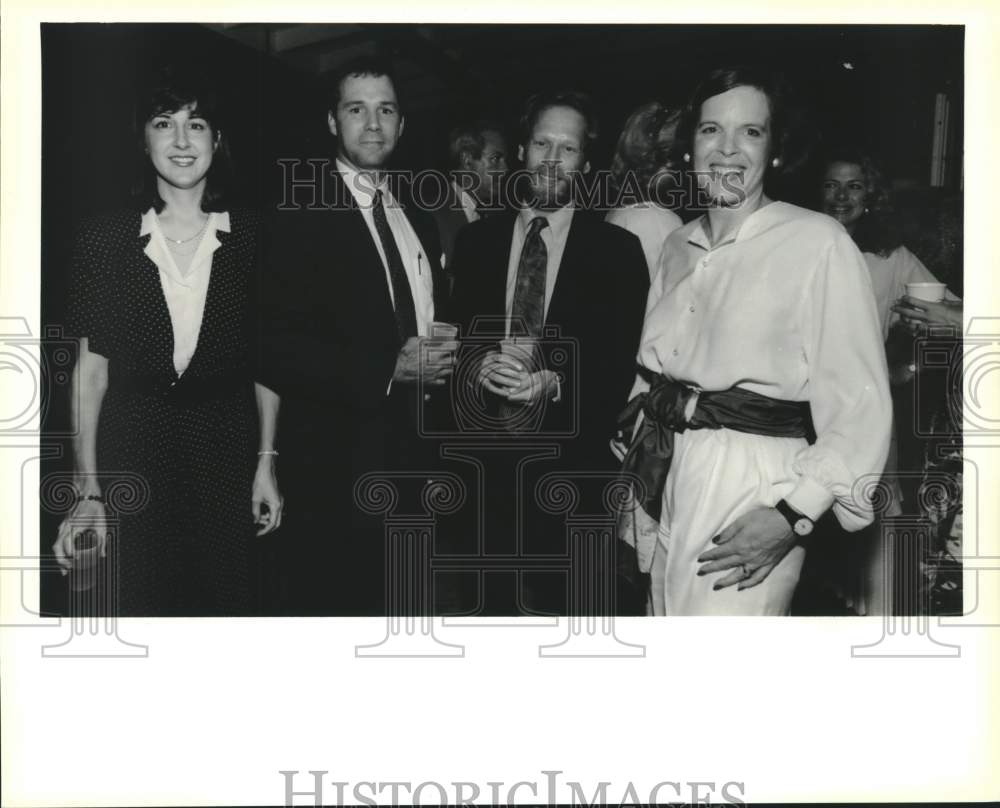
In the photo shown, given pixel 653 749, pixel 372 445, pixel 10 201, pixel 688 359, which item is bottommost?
pixel 653 749

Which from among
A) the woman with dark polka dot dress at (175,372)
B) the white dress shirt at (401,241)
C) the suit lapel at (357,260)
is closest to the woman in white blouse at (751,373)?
the white dress shirt at (401,241)

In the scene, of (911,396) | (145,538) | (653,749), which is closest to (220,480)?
(145,538)

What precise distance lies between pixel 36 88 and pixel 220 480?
116cm

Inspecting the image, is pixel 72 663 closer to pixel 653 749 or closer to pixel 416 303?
pixel 416 303

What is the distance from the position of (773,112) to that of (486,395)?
107 cm

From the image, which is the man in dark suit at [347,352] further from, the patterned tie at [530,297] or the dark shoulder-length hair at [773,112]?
the dark shoulder-length hair at [773,112]

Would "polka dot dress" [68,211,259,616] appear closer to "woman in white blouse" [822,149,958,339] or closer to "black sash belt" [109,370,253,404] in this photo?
"black sash belt" [109,370,253,404]

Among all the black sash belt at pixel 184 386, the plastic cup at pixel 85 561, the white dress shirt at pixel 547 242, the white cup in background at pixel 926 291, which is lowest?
the plastic cup at pixel 85 561

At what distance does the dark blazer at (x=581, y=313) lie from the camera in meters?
3.43

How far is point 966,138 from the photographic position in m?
3.44

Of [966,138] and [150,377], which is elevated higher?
[966,138]

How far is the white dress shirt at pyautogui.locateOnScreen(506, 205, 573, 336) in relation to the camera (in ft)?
11.2

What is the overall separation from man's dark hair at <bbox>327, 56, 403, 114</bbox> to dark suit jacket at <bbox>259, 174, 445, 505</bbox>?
0.24m

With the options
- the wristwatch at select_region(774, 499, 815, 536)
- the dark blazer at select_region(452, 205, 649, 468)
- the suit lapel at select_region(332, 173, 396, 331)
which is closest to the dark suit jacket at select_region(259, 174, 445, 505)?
the suit lapel at select_region(332, 173, 396, 331)
